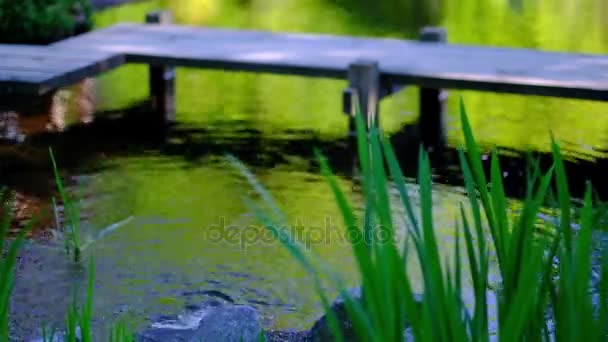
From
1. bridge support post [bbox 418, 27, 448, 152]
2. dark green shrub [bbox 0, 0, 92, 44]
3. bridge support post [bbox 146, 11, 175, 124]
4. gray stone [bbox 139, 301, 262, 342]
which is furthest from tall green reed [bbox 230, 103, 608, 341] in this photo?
dark green shrub [bbox 0, 0, 92, 44]

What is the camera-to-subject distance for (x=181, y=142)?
7191mm

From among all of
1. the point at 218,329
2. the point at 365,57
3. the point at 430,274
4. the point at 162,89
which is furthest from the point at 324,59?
the point at 430,274

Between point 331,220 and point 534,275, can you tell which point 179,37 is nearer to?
point 331,220

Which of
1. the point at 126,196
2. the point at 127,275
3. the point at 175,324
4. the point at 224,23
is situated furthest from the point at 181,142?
the point at 224,23

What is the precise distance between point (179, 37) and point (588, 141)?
301 cm

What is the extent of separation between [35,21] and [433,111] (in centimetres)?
383

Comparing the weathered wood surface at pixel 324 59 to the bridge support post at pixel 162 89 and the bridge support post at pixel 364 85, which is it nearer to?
the bridge support post at pixel 364 85

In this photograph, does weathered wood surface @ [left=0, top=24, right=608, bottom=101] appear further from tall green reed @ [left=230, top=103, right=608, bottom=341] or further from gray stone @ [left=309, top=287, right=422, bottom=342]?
tall green reed @ [left=230, top=103, right=608, bottom=341]

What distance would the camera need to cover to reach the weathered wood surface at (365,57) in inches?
260

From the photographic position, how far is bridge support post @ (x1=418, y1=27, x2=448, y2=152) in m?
7.31

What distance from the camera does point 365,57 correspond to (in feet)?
24.5

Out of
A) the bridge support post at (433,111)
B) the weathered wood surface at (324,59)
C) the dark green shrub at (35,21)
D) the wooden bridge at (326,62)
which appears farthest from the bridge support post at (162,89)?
the bridge support post at (433,111)

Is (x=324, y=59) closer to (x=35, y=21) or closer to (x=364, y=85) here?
(x=364, y=85)

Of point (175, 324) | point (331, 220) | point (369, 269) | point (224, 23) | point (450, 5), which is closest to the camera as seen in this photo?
point (369, 269)
